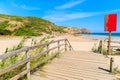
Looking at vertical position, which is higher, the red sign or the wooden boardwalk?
the red sign

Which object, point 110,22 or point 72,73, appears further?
point 110,22

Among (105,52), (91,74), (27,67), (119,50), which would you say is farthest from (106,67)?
(119,50)

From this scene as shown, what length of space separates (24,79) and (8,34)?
4242cm

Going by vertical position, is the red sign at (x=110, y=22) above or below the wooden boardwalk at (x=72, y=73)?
above

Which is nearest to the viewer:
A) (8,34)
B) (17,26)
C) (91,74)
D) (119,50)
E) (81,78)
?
(81,78)

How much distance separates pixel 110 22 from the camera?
13711 millimetres

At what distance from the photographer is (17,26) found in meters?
55.2

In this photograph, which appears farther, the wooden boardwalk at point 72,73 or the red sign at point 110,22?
the red sign at point 110,22

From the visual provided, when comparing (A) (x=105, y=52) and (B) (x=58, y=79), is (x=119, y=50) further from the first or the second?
(B) (x=58, y=79)

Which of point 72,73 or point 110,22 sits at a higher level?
point 110,22

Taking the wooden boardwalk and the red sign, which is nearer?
the wooden boardwalk

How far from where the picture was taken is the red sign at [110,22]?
1362 centimetres

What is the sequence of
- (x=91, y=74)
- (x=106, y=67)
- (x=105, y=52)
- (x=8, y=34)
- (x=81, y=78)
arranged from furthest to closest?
(x=8, y=34)
(x=105, y=52)
(x=106, y=67)
(x=91, y=74)
(x=81, y=78)

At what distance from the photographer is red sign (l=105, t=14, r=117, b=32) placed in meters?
13.6
